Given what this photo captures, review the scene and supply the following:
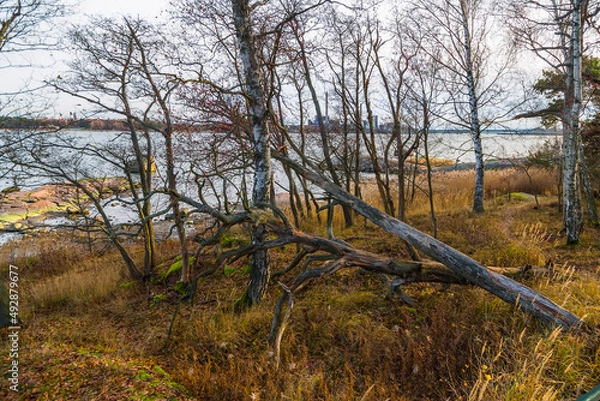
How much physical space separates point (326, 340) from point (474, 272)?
2.03 metres

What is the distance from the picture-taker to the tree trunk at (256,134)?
474 centimetres

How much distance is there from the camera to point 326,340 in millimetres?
4234

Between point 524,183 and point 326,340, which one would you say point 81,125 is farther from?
point 524,183

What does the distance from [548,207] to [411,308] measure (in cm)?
886

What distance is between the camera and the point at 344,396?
290 centimetres

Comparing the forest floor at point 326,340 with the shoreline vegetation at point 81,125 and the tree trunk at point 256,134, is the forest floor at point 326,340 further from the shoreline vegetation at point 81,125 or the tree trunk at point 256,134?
the shoreline vegetation at point 81,125

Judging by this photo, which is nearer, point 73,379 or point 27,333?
point 73,379

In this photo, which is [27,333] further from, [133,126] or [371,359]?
[371,359]

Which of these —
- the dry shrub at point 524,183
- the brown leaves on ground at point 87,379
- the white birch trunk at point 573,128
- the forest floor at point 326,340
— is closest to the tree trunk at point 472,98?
the forest floor at point 326,340

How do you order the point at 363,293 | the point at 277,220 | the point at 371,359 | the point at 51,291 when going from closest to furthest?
the point at 371,359
the point at 277,220
the point at 363,293
the point at 51,291

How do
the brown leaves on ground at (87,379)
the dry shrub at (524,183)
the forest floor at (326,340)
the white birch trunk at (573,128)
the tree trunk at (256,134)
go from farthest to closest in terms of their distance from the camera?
the dry shrub at (524,183) → the white birch trunk at (573,128) → the tree trunk at (256,134) → the forest floor at (326,340) → the brown leaves on ground at (87,379)

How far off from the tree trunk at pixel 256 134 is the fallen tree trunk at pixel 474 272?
0.52 m

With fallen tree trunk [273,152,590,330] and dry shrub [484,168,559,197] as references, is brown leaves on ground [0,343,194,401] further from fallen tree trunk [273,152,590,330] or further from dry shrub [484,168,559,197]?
dry shrub [484,168,559,197]

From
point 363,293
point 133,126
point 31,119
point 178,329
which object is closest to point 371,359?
point 363,293
